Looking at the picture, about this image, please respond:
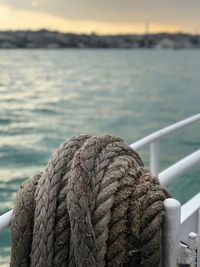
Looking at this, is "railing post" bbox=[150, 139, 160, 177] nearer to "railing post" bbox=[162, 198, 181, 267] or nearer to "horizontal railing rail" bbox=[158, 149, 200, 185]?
"horizontal railing rail" bbox=[158, 149, 200, 185]

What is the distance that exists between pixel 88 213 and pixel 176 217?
0.84 ft

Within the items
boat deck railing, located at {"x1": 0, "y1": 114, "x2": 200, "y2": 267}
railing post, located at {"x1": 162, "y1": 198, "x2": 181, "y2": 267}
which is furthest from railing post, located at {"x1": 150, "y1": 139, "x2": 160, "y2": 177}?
railing post, located at {"x1": 162, "y1": 198, "x2": 181, "y2": 267}

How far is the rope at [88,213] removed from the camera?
4.48 feet

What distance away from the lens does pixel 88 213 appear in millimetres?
1360

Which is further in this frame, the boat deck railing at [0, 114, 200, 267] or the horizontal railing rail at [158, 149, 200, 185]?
the horizontal railing rail at [158, 149, 200, 185]

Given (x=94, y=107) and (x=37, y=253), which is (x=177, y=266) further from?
(x=94, y=107)

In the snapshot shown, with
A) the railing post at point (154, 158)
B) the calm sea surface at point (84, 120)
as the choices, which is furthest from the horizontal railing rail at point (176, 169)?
the calm sea surface at point (84, 120)

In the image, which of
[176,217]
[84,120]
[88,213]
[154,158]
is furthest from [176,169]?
[84,120]

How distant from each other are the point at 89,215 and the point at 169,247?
27 cm

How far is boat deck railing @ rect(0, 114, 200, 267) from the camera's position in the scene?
4.84ft

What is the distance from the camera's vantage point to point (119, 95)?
1282 inches

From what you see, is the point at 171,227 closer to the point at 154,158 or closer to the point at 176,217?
the point at 176,217

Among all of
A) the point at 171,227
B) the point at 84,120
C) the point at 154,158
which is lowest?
the point at 84,120

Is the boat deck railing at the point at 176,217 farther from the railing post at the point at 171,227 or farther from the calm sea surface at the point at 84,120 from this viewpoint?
the calm sea surface at the point at 84,120
